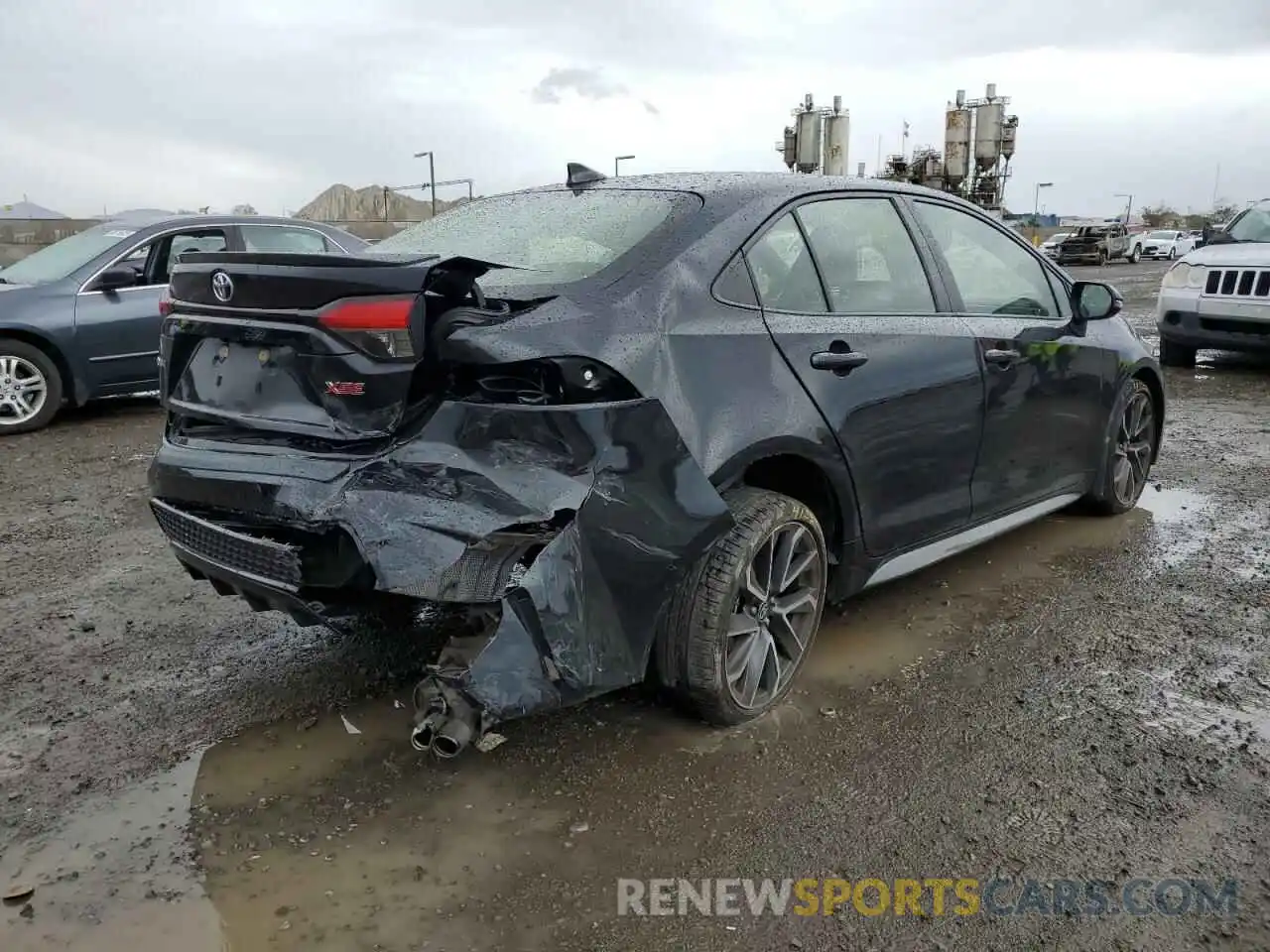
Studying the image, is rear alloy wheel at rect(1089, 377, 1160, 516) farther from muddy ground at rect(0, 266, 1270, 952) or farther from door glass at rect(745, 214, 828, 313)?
door glass at rect(745, 214, 828, 313)

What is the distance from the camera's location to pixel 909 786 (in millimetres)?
2881

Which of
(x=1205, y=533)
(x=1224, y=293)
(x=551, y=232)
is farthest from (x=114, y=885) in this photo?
Result: (x=1224, y=293)

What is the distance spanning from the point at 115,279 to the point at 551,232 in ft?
19.3

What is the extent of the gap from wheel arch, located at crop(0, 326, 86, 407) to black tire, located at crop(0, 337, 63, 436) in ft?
0.08

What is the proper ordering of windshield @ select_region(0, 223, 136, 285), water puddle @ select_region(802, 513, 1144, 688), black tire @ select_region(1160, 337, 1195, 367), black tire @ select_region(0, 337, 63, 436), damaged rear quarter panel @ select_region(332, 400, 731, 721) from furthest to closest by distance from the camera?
black tire @ select_region(1160, 337, 1195, 367) → windshield @ select_region(0, 223, 136, 285) → black tire @ select_region(0, 337, 63, 436) → water puddle @ select_region(802, 513, 1144, 688) → damaged rear quarter panel @ select_region(332, 400, 731, 721)

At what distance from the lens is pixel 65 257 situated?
26.7 feet

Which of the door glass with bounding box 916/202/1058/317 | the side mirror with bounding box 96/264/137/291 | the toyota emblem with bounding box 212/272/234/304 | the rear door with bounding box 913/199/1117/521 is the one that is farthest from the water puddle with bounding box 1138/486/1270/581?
the side mirror with bounding box 96/264/137/291

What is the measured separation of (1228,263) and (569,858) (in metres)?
9.79

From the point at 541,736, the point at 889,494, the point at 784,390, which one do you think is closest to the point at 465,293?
the point at 784,390

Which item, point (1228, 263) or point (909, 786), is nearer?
point (909, 786)

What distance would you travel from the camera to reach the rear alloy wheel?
505 centimetres

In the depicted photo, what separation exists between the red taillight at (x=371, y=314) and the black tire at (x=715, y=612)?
1065mm

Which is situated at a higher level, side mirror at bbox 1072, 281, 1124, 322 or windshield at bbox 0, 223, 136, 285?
windshield at bbox 0, 223, 136, 285

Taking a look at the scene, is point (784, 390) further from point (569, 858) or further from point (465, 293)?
point (569, 858)
